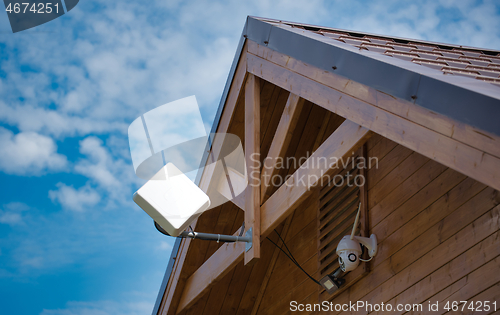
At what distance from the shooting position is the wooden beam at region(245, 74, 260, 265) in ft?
9.11

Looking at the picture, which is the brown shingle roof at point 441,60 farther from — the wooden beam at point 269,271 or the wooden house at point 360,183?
the wooden beam at point 269,271

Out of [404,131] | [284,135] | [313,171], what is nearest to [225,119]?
[284,135]

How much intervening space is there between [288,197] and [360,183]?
0.77 m

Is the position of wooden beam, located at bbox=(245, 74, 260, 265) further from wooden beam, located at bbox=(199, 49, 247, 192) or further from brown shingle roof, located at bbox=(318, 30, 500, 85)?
brown shingle roof, located at bbox=(318, 30, 500, 85)

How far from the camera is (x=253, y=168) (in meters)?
2.98

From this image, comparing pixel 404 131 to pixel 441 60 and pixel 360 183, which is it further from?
pixel 360 183

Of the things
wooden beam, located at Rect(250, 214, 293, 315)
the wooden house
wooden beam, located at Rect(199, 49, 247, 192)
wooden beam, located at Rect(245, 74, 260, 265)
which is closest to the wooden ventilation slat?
the wooden house

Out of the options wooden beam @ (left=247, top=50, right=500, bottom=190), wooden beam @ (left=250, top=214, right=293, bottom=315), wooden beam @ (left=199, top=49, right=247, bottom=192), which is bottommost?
wooden beam @ (left=247, top=50, right=500, bottom=190)

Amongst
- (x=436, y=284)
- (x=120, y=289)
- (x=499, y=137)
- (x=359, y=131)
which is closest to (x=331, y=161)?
(x=359, y=131)

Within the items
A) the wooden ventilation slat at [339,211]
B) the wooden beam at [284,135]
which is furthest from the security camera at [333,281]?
the wooden beam at [284,135]

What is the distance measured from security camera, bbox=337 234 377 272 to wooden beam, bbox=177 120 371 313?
463 mm

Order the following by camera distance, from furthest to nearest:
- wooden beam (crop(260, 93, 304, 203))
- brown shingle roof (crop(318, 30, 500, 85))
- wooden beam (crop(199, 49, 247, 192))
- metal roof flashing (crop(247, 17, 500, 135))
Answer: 1. wooden beam (crop(199, 49, 247, 192))
2. wooden beam (crop(260, 93, 304, 203))
3. brown shingle roof (crop(318, 30, 500, 85))
4. metal roof flashing (crop(247, 17, 500, 135))

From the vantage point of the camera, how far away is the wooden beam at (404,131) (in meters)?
1.32

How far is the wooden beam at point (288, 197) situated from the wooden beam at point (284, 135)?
0.15 meters
